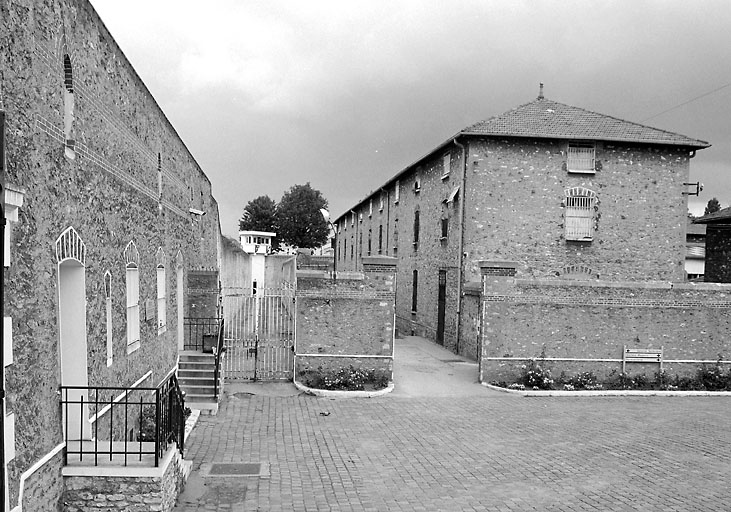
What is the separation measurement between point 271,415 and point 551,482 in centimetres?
582

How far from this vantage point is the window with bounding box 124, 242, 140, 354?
8.97 meters

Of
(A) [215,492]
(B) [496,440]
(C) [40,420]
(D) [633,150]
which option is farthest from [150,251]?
(D) [633,150]

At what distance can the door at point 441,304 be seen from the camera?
70.7 feet

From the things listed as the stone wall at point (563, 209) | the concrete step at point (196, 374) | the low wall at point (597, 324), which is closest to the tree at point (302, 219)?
the stone wall at point (563, 209)

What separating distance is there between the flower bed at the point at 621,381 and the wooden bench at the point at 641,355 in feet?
1.14

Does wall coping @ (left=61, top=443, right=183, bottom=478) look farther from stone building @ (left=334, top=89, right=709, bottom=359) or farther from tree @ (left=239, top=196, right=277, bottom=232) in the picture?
Result: tree @ (left=239, top=196, right=277, bottom=232)

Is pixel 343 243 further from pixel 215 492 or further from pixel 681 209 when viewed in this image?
pixel 215 492

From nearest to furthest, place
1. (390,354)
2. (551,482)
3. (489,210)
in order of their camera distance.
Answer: (551,482)
(390,354)
(489,210)

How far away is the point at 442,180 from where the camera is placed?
21.6m

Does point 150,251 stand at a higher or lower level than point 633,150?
lower

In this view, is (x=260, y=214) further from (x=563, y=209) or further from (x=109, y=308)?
(x=109, y=308)

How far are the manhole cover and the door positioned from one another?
13.6 meters

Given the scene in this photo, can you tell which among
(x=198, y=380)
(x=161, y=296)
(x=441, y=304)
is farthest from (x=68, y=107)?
(x=441, y=304)

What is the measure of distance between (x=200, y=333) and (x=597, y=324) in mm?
10438
